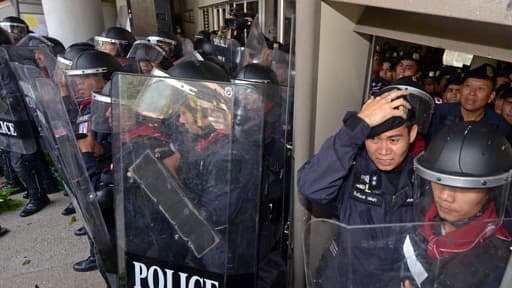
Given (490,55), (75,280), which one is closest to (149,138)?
(490,55)

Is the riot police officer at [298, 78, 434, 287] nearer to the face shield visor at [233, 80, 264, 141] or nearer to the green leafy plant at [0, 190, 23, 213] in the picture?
the face shield visor at [233, 80, 264, 141]

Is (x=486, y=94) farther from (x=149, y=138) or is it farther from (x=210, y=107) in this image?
(x=149, y=138)

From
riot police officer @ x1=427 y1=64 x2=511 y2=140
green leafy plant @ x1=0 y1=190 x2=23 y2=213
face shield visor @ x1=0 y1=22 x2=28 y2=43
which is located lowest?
green leafy plant @ x1=0 y1=190 x2=23 y2=213

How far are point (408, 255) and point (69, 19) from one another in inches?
346

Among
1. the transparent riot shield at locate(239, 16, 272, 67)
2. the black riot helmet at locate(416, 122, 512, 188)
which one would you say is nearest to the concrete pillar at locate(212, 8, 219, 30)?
the transparent riot shield at locate(239, 16, 272, 67)

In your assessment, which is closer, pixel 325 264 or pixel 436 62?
pixel 325 264

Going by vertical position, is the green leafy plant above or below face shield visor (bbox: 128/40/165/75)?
below

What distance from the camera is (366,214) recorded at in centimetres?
150

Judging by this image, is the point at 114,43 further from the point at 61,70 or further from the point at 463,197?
the point at 463,197

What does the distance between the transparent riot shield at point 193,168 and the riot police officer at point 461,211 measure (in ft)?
2.13

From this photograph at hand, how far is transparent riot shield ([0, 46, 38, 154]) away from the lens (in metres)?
3.52

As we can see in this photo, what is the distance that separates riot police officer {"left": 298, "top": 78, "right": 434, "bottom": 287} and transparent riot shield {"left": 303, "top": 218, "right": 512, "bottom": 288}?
49 cm

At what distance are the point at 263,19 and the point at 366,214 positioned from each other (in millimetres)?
6746

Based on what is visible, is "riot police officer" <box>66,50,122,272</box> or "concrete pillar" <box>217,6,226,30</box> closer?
"riot police officer" <box>66,50,122,272</box>
